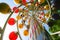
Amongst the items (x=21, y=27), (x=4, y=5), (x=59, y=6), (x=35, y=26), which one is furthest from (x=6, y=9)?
(x=59, y=6)

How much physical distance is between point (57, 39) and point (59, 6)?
27cm

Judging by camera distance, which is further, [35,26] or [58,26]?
[58,26]

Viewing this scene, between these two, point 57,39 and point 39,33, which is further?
point 57,39

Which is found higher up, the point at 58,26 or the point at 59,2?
the point at 59,2

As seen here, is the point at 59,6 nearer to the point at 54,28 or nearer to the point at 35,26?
the point at 54,28

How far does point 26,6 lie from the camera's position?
2.85 ft

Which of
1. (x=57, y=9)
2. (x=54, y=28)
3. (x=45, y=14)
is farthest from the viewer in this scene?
(x=54, y=28)

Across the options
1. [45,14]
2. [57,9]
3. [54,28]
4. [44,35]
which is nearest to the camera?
[44,35]

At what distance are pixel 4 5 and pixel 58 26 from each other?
0.69 m

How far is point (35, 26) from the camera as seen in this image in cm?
43

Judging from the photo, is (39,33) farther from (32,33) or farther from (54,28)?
(54,28)

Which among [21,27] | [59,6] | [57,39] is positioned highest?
[59,6]

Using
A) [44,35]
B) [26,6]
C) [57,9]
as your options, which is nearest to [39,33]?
[44,35]

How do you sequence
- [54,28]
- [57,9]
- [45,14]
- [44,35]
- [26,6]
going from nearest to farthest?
[44,35] → [26,6] → [45,14] → [57,9] → [54,28]
